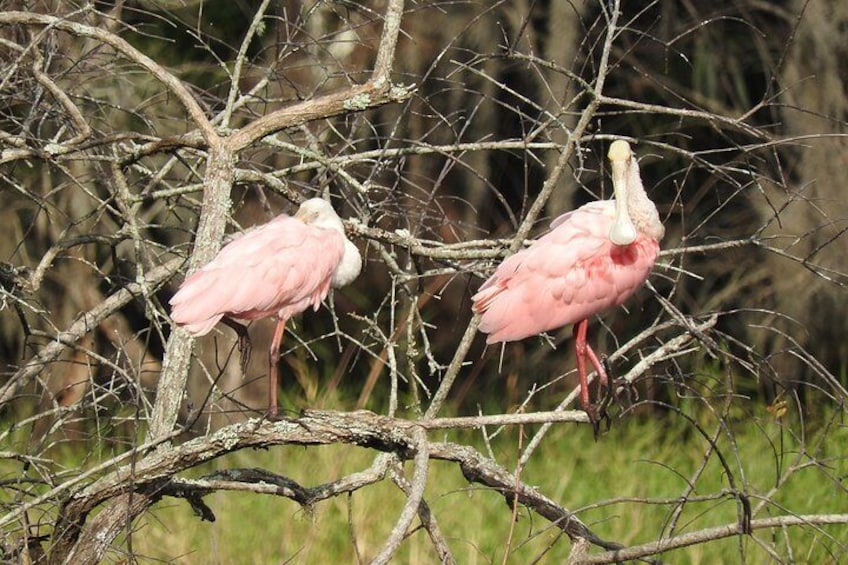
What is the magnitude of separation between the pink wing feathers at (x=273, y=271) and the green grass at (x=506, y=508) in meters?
1.42

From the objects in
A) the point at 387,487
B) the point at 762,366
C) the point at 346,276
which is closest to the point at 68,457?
the point at 387,487

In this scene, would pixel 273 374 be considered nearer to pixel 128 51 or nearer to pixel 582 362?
pixel 582 362

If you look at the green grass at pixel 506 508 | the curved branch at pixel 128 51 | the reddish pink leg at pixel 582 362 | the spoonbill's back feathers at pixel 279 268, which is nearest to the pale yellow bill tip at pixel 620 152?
the reddish pink leg at pixel 582 362

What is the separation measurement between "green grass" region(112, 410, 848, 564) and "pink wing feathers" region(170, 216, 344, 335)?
142 centimetres

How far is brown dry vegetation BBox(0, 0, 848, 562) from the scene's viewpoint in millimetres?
3533

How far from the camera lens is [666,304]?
3301 mm

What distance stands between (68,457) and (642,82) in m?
3.93

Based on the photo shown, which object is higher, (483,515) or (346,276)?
(346,276)

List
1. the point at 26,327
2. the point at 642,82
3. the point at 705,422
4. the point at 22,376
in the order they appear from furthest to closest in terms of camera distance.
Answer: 1. the point at 642,82
2. the point at 705,422
3. the point at 22,376
4. the point at 26,327

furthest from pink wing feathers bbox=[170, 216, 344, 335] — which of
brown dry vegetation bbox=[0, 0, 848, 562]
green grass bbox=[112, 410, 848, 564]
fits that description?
green grass bbox=[112, 410, 848, 564]

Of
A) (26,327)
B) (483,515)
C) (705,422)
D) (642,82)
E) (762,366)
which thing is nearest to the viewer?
(762,366)

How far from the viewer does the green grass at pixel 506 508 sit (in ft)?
19.4

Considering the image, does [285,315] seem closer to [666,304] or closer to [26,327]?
[26,327]

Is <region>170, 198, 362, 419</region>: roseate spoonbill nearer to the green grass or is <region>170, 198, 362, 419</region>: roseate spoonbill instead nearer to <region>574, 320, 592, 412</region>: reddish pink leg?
<region>574, 320, 592, 412</region>: reddish pink leg
